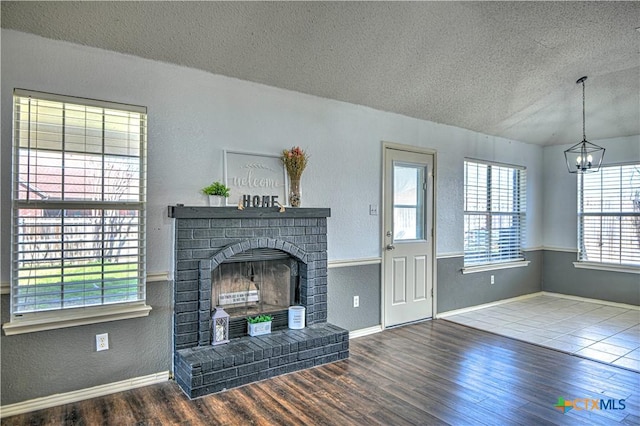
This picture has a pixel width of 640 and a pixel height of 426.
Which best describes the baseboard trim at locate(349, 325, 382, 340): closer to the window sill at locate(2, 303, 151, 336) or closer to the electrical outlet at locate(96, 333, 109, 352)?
the window sill at locate(2, 303, 151, 336)

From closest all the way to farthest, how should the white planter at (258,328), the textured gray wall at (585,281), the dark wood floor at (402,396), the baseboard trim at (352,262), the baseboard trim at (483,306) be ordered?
the dark wood floor at (402,396) → the white planter at (258,328) → the baseboard trim at (352,262) → the baseboard trim at (483,306) → the textured gray wall at (585,281)

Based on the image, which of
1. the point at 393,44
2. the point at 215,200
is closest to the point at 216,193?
the point at 215,200

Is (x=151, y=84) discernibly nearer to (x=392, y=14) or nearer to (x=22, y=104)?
(x=22, y=104)

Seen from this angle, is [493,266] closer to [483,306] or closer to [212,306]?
[483,306]

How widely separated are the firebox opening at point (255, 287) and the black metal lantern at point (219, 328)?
12cm

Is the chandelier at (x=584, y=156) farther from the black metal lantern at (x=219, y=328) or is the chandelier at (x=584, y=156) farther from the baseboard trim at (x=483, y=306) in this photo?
the black metal lantern at (x=219, y=328)

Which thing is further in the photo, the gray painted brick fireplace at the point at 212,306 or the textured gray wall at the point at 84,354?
the gray painted brick fireplace at the point at 212,306

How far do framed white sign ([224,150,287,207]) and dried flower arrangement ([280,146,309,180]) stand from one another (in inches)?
2.3

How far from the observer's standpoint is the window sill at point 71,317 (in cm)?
262

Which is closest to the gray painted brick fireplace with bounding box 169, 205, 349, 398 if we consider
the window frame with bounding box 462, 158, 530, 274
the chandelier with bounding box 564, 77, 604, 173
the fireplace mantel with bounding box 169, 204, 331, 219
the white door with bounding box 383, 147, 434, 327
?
the fireplace mantel with bounding box 169, 204, 331, 219

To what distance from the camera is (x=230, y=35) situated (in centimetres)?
302

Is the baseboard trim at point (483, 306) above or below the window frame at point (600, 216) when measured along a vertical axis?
below

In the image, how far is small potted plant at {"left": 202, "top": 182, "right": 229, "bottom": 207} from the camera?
3.29 meters

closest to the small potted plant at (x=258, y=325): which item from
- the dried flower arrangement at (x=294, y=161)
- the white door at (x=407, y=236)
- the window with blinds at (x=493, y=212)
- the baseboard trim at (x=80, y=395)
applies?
the baseboard trim at (x=80, y=395)
